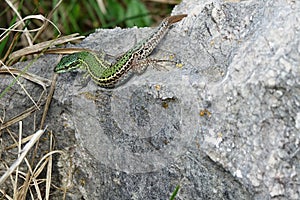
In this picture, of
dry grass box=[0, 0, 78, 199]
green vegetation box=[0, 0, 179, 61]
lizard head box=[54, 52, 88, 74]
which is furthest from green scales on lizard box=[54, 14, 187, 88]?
green vegetation box=[0, 0, 179, 61]

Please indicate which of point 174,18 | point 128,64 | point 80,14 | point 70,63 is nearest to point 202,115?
point 128,64

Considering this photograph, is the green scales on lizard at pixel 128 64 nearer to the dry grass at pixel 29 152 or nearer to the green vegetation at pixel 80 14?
the dry grass at pixel 29 152

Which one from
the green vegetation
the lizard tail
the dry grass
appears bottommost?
the green vegetation

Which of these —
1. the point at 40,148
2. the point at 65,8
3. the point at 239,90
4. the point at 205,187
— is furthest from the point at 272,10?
the point at 65,8

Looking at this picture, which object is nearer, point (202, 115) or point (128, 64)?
point (202, 115)

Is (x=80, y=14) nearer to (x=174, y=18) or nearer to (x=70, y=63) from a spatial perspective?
(x=70, y=63)

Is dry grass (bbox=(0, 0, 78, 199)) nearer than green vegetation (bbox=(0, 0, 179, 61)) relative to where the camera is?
Yes

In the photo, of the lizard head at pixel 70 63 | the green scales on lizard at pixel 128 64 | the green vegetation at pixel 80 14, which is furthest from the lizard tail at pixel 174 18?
the green vegetation at pixel 80 14

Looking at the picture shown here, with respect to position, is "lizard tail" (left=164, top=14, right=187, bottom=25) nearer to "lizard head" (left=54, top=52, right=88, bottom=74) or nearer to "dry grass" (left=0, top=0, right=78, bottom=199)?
"lizard head" (left=54, top=52, right=88, bottom=74)
